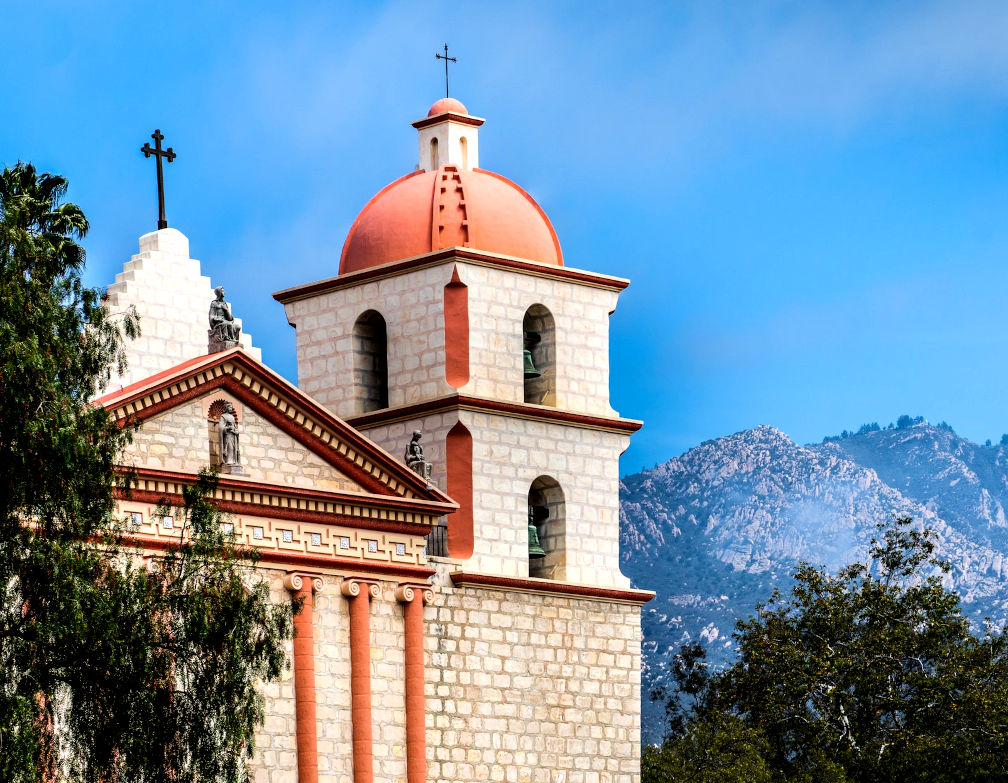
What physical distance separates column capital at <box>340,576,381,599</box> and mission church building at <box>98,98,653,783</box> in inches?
1.6

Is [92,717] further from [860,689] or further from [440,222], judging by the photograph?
[860,689]

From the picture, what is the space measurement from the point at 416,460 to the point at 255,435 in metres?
2.75

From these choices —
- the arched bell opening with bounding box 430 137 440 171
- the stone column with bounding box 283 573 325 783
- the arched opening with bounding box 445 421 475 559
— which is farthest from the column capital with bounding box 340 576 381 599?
the arched bell opening with bounding box 430 137 440 171

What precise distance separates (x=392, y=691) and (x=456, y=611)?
193 cm

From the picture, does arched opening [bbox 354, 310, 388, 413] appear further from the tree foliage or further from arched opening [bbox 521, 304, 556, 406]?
the tree foliage

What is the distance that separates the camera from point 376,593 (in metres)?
38.0

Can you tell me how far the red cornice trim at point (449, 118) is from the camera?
4278cm

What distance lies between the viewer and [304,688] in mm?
36750

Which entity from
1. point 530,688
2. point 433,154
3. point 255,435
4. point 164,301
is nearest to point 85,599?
point 255,435

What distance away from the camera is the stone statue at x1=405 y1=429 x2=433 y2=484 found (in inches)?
1538

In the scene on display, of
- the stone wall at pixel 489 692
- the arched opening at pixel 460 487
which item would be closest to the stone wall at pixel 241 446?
A: the stone wall at pixel 489 692

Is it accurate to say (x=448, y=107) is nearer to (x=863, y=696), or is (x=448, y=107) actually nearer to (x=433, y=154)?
(x=433, y=154)

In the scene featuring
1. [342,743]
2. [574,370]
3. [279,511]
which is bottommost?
[342,743]

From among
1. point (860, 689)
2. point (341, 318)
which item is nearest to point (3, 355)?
point (341, 318)
